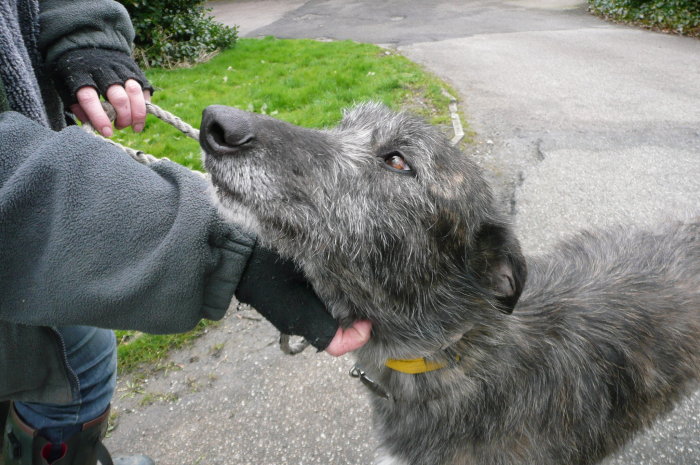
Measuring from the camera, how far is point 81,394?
1977mm

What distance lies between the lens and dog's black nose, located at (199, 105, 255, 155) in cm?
155

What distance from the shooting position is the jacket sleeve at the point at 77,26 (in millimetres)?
1936

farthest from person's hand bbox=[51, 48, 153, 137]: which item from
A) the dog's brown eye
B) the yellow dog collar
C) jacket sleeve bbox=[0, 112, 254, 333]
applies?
the yellow dog collar

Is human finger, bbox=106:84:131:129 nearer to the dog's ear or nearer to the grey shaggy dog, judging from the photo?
the grey shaggy dog

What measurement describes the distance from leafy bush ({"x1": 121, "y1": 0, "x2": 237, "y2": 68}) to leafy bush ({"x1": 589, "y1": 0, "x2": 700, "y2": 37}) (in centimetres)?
1147

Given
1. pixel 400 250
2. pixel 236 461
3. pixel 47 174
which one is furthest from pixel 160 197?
pixel 236 461

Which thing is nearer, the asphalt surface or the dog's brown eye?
the dog's brown eye

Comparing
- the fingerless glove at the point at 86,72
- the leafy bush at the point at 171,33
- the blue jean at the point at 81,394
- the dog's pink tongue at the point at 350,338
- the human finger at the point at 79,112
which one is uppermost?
the fingerless glove at the point at 86,72

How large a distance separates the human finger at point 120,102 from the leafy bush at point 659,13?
45.3ft

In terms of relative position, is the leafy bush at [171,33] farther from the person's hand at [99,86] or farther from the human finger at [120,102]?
the human finger at [120,102]

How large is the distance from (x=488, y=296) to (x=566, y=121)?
19.1 feet

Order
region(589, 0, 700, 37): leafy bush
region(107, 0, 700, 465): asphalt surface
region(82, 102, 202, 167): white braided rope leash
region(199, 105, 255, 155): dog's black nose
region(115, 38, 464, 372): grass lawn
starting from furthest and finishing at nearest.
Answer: region(589, 0, 700, 37): leafy bush, region(115, 38, 464, 372): grass lawn, region(107, 0, 700, 465): asphalt surface, region(82, 102, 202, 167): white braided rope leash, region(199, 105, 255, 155): dog's black nose

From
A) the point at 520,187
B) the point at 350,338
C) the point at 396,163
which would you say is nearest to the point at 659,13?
the point at 520,187

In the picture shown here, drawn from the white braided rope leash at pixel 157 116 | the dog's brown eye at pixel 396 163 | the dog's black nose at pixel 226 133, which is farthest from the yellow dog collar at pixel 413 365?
the white braided rope leash at pixel 157 116
